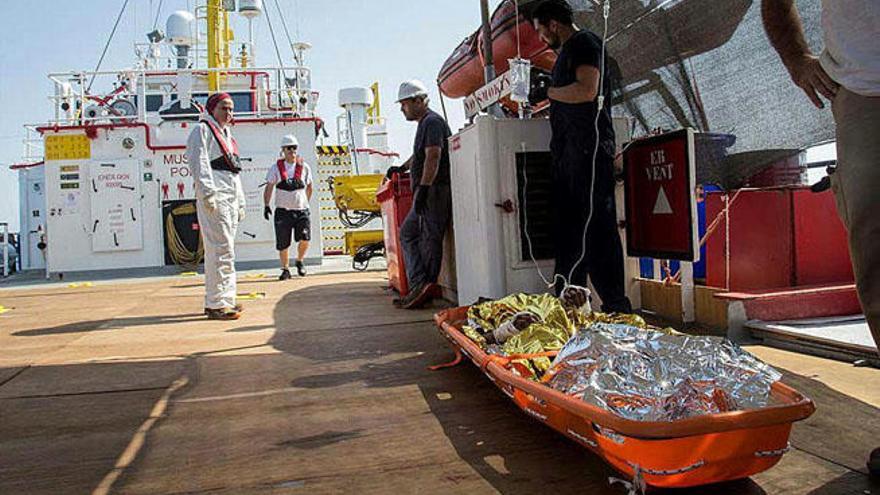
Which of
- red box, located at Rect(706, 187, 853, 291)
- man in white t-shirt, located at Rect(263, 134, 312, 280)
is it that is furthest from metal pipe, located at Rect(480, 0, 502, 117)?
man in white t-shirt, located at Rect(263, 134, 312, 280)

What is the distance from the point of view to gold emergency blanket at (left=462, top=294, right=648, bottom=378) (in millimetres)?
2545

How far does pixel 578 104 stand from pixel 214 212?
3.21 meters

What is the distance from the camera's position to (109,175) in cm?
1259

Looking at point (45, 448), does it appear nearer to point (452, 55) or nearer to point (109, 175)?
point (452, 55)

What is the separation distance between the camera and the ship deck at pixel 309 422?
1.94m

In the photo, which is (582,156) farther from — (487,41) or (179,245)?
(179,245)

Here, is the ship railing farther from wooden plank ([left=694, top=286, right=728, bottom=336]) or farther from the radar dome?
wooden plank ([left=694, top=286, right=728, bottom=336])

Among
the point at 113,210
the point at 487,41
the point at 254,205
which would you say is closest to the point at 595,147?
the point at 487,41

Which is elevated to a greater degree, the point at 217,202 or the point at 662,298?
the point at 217,202

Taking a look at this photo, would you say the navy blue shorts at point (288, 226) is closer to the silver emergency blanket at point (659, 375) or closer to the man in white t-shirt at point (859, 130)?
the silver emergency blanket at point (659, 375)

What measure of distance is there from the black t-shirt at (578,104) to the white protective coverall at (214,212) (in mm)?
3013

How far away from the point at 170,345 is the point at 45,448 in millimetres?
1994

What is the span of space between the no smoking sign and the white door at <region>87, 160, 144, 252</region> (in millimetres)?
10881

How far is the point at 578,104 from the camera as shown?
3674 millimetres
